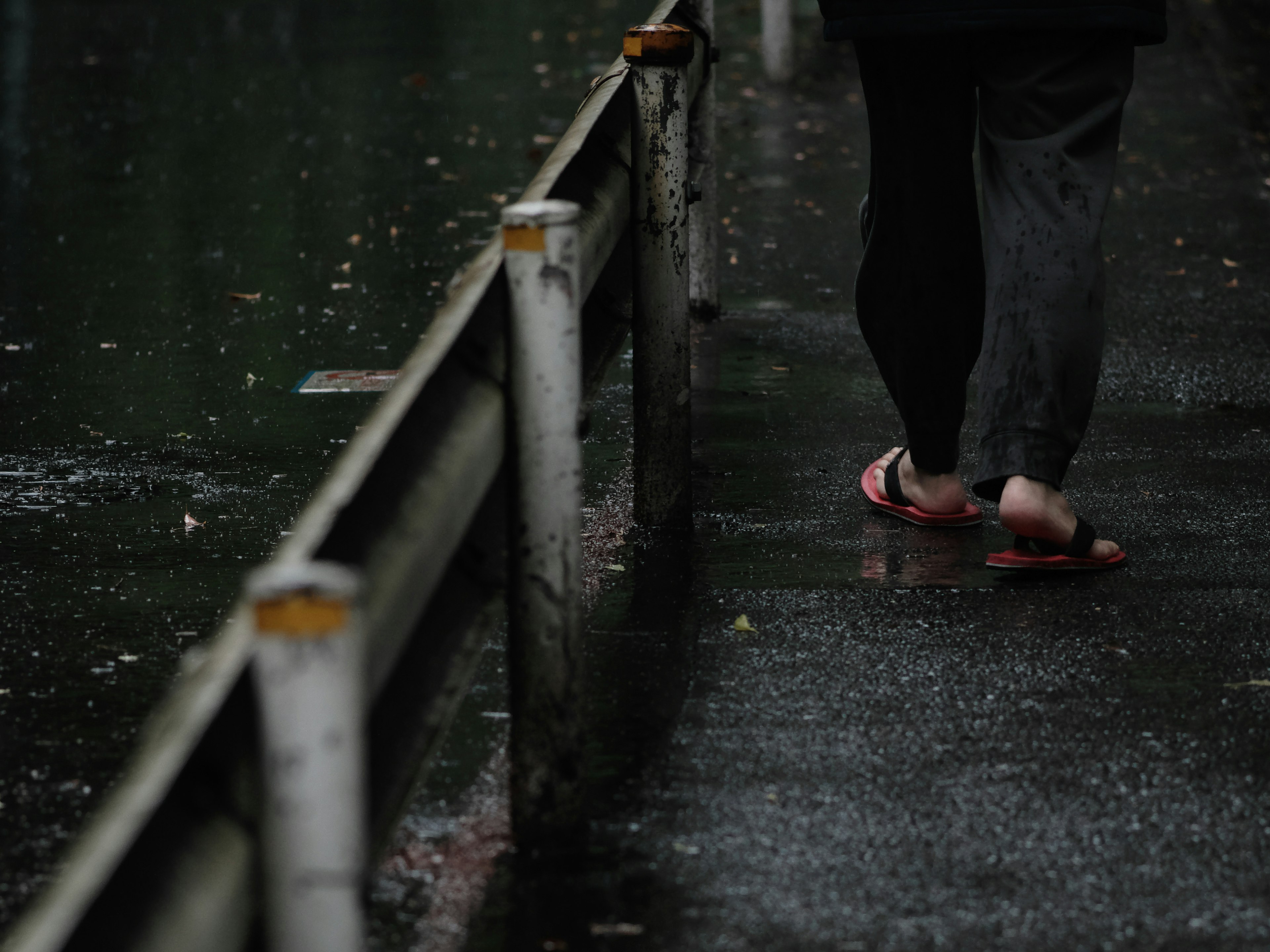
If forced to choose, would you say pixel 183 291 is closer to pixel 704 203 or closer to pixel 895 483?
pixel 704 203

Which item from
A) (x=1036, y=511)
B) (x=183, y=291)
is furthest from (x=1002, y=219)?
(x=183, y=291)

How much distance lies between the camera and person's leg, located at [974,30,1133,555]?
149 inches

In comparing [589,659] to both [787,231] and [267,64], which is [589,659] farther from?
[267,64]

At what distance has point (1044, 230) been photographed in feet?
12.7

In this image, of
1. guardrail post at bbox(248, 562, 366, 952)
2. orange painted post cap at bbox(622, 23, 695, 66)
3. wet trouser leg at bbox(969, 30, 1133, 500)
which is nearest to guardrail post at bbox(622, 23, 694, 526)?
orange painted post cap at bbox(622, 23, 695, 66)

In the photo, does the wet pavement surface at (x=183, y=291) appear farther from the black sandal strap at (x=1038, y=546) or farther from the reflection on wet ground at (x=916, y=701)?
the black sandal strap at (x=1038, y=546)

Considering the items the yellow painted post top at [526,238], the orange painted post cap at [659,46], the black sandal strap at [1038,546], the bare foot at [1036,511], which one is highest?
the orange painted post cap at [659,46]

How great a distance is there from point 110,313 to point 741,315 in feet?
8.69

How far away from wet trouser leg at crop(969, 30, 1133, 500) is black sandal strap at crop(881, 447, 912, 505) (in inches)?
21.7

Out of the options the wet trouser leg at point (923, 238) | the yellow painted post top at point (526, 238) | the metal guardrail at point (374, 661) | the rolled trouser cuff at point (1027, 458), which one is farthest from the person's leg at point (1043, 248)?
the yellow painted post top at point (526, 238)

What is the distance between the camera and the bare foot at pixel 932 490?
4441mm

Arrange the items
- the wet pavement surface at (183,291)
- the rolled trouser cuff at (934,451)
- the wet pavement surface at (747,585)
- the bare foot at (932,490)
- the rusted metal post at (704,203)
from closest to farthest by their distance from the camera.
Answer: the wet pavement surface at (747,585)
the wet pavement surface at (183,291)
the rolled trouser cuff at (934,451)
the bare foot at (932,490)
the rusted metal post at (704,203)

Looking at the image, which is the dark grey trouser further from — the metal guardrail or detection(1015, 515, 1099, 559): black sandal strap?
the metal guardrail

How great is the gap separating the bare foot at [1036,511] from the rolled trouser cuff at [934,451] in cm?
36
